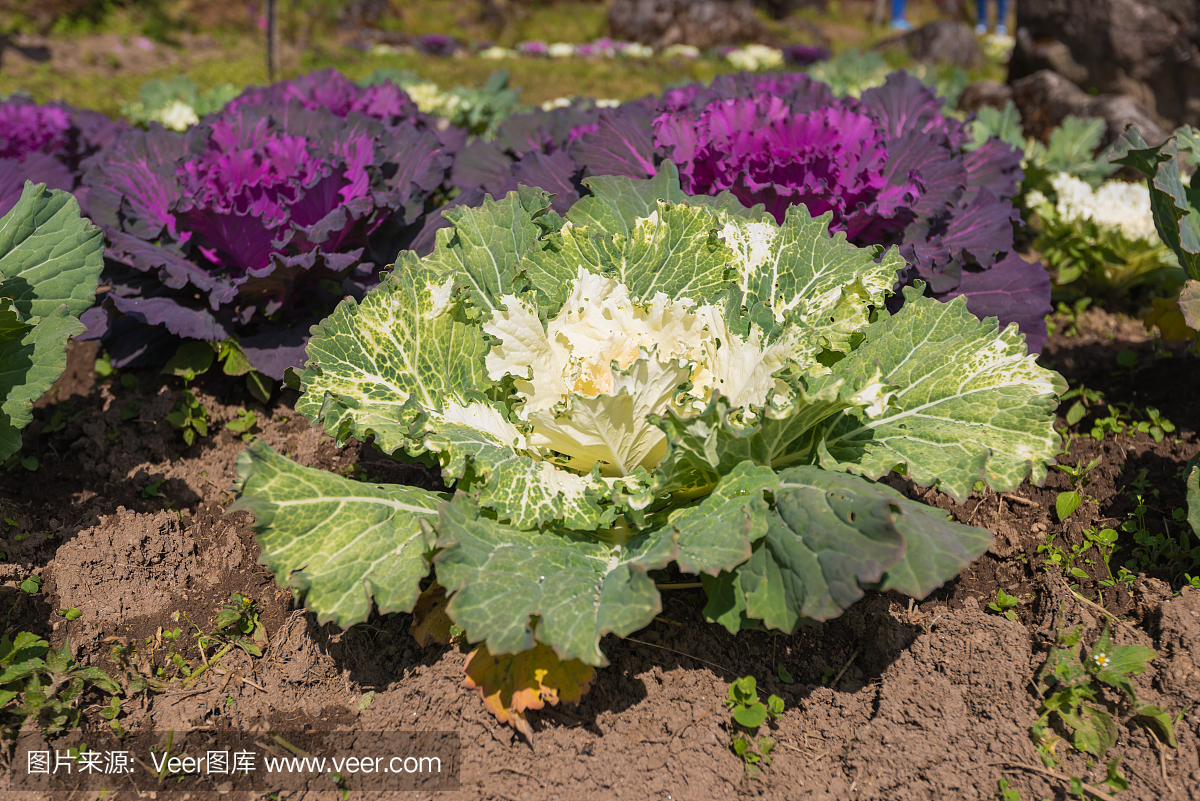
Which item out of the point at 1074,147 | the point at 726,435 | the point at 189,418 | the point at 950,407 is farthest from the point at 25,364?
the point at 1074,147

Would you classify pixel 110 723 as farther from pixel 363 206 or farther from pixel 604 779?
pixel 363 206

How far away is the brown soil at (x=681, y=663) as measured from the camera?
1.95m

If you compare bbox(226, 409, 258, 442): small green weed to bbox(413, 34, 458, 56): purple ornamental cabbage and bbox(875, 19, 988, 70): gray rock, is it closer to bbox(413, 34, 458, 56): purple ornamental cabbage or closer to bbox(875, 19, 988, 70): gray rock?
bbox(413, 34, 458, 56): purple ornamental cabbage

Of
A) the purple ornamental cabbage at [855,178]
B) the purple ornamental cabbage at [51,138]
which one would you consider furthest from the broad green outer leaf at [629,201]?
the purple ornamental cabbage at [51,138]

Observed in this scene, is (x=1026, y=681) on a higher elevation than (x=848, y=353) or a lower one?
lower

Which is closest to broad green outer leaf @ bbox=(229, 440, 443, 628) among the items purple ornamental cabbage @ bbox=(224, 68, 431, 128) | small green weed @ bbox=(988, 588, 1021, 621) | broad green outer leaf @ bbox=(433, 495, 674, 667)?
broad green outer leaf @ bbox=(433, 495, 674, 667)

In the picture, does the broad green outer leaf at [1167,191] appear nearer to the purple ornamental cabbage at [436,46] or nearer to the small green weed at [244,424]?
the small green weed at [244,424]

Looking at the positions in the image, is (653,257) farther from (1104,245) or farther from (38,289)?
(1104,245)

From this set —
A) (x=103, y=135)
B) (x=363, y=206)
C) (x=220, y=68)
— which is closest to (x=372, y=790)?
(x=363, y=206)

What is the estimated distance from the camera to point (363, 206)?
3098 mm

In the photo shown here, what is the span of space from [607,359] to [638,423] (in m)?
0.25

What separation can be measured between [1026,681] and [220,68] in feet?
47.3

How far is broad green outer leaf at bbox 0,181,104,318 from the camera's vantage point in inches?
93.2

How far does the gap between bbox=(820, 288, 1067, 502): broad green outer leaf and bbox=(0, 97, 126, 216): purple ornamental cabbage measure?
148 inches
